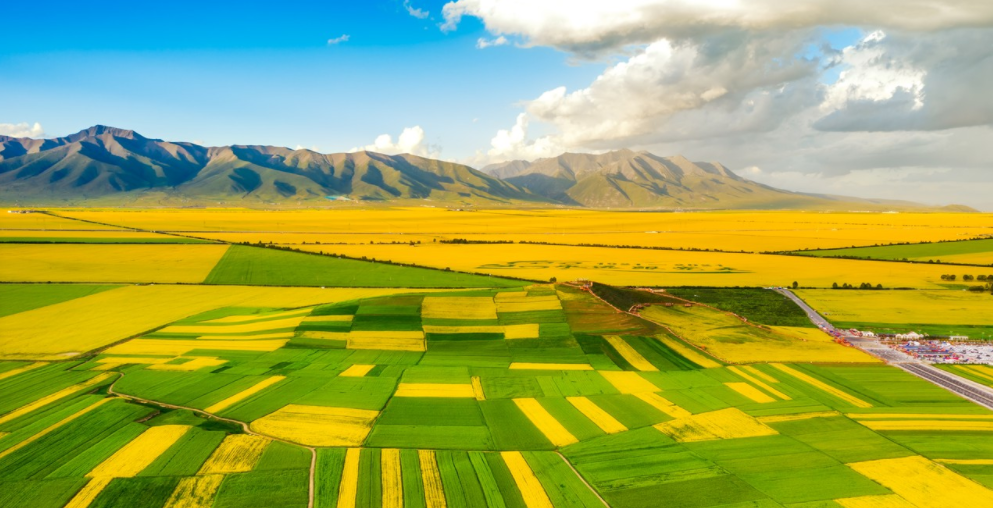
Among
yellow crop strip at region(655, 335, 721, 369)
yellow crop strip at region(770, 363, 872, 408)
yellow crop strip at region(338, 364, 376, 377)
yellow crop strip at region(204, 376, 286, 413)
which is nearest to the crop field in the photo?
yellow crop strip at region(770, 363, 872, 408)

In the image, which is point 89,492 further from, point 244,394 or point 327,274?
point 327,274

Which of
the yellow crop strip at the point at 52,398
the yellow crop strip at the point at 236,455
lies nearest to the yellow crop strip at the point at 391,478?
the yellow crop strip at the point at 236,455

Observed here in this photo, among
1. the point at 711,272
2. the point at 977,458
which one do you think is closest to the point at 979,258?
the point at 711,272

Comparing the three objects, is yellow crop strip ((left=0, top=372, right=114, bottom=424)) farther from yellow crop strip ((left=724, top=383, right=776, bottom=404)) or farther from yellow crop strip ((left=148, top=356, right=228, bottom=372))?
yellow crop strip ((left=724, top=383, right=776, bottom=404))

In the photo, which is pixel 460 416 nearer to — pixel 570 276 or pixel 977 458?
pixel 977 458

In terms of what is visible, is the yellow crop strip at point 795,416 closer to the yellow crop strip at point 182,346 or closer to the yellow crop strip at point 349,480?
the yellow crop strip at point 349,480

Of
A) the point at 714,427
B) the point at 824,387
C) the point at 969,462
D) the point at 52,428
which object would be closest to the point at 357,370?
the point at 52,428
